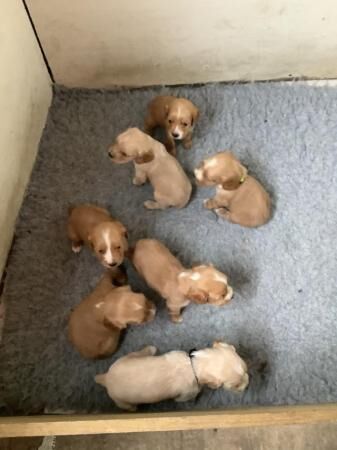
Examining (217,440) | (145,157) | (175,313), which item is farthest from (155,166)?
(217,440)

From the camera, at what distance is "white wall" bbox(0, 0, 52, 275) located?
1.68 metres

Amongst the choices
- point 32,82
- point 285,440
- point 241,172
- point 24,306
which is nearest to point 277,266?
point 241,172

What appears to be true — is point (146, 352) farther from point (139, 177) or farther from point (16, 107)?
point (16, 107)

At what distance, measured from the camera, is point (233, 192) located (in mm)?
1708

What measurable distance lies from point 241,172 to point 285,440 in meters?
0.68

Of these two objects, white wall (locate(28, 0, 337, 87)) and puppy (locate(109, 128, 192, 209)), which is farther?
white wall (locate(28, 0, 337, 87))

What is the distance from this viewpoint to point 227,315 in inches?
65.9

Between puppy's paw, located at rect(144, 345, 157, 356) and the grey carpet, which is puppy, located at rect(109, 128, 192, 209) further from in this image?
puppy's paw, located at rect(144, 345, 157, 356)

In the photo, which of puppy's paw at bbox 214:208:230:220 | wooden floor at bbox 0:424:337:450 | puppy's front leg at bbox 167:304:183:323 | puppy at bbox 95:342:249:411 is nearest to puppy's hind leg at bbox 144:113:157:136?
puppy's paw at bbox 214:208:230:220

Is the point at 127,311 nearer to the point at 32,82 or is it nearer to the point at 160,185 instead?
the point at 160,185

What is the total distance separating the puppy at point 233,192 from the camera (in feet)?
5.34

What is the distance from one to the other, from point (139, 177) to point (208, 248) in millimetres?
283

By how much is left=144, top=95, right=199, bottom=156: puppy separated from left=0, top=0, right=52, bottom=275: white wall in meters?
0.35

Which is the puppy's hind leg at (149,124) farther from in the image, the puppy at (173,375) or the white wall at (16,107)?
the puppy at (173,375)
